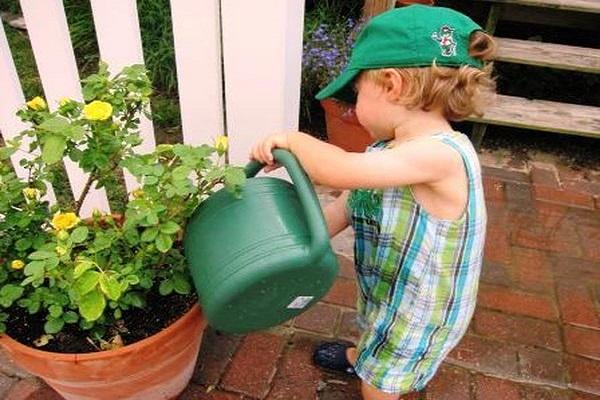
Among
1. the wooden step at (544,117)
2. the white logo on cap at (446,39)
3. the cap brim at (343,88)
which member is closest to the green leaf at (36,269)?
the cap brim at (343,88)

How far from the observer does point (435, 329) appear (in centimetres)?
138

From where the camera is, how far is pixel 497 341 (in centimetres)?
186

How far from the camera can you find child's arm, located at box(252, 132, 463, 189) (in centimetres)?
112

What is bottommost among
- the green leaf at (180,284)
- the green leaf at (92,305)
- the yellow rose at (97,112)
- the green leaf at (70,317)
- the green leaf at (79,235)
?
the green leaf at (70,317)

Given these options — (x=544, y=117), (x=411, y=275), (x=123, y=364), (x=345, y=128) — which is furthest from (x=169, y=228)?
(x=544, y=117)

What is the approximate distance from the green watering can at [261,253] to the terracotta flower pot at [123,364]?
20 cm

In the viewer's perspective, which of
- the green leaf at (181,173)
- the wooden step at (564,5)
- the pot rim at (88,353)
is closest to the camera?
the green leaf at (181,173)

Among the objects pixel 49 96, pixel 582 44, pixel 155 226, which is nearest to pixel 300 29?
pixel 155 226

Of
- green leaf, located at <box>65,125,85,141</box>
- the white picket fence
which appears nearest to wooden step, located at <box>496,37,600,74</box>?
the white picket fence

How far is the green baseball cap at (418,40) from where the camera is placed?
107cm

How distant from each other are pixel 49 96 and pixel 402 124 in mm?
1180

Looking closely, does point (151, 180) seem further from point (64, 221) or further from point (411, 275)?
point (411, 275)

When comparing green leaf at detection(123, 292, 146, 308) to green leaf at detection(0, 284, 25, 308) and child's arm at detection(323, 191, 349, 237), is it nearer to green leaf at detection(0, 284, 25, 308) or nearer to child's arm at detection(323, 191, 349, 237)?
green leaf at detection(0, 284, 25, 308)

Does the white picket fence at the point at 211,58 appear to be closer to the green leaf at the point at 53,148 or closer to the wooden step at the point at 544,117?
the green leaf at the point at 53,148
